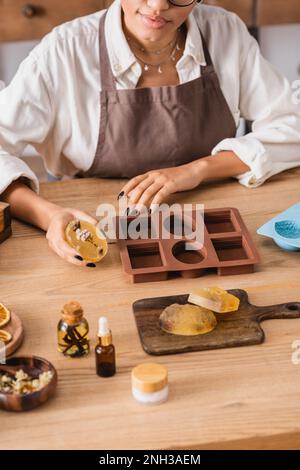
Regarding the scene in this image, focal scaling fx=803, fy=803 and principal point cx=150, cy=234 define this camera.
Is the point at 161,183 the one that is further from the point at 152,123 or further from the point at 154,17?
the point at 154,17

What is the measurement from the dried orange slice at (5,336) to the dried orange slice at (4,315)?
2cm

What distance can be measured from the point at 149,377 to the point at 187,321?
0.18 metres

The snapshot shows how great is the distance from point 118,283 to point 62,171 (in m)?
0.71

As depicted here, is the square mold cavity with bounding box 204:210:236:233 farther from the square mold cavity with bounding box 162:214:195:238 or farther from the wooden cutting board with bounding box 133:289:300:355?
the wooden cutting board with bounding box 133:289:300:355

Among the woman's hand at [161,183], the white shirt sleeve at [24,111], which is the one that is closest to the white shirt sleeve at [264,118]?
the woman's hand at [161,183]

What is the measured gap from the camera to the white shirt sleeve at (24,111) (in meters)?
2.00

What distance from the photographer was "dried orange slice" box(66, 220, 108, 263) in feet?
5.57

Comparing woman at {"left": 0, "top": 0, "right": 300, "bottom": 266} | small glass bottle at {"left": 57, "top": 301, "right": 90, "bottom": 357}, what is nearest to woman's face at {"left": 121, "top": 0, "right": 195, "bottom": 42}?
woman at {"left": 0, "top": 0, "right": 300, "bottom": 266}

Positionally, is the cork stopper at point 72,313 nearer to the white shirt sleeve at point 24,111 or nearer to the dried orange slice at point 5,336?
the dried orange slice at point 5,336

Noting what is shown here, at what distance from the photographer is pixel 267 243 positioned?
5.88 ft

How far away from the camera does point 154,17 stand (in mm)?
1960

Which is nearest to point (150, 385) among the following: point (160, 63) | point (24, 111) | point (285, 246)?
point (285, 246)

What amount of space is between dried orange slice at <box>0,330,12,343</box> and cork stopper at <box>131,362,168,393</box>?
0.81ft
